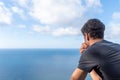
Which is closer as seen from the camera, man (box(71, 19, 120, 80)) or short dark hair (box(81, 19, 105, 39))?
man (box(71, 19, 120, 80))

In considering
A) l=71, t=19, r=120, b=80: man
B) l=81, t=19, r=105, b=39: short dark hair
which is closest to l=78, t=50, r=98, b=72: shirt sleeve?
l=71, t=19, r=120, b=80: man

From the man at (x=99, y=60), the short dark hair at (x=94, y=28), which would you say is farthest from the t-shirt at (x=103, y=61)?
the short dark hair at (x=94, y=28)

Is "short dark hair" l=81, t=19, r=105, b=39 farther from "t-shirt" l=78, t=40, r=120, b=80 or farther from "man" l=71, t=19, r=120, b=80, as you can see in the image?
"t-shirt" l=78, t=40, r=120, b=80

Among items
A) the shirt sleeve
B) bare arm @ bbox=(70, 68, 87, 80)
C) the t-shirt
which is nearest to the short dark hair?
the t-shirt

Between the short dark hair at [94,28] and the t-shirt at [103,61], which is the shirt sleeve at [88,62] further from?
the short dark hair at [94,28]

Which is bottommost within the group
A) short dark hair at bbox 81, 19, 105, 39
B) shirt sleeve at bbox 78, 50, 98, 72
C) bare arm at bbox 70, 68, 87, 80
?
bare arm at bbox 70, 68, 87, 80

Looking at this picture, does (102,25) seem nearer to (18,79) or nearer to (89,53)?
(89,53)

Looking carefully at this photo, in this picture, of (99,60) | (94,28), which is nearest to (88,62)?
(99,60)

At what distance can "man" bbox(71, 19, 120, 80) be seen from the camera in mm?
2887

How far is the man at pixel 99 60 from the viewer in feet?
9.47

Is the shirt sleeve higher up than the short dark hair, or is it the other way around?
the short dark hair

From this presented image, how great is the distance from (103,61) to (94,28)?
41 centimetres

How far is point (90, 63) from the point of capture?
114 inches

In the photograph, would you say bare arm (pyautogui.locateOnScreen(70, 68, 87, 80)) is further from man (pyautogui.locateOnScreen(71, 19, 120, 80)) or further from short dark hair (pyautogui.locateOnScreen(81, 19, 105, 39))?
short dark hair (pyautogui.locateOnScreen(81, 19, 105, 39))
